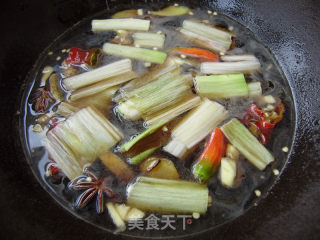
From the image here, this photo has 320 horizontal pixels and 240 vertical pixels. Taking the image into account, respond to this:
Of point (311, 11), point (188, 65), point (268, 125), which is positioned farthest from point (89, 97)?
point (311, 11)

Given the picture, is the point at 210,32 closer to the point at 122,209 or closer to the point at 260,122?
the point at 260,122

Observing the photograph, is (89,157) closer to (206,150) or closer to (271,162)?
(206,150)

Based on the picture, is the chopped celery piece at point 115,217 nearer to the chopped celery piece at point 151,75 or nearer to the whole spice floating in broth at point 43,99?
the chopped celery piece at point 151,75

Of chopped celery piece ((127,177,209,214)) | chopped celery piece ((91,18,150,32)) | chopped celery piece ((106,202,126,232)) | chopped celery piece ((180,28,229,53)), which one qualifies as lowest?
chopped celery piece ((106,202,126,232))

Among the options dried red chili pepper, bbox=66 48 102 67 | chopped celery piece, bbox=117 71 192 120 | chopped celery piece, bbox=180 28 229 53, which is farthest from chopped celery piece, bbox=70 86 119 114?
chopped celery piece, bbox=180 28 229 53

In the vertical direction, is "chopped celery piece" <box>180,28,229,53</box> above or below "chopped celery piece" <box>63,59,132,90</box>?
above

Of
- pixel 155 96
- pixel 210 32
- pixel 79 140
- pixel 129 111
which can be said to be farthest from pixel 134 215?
pixel 210 32

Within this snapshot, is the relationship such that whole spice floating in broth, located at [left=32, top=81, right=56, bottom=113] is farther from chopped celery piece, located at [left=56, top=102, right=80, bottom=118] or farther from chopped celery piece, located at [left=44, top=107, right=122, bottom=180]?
chopped celery piece, located at [left=44, top=107, right=122, bottom=180]

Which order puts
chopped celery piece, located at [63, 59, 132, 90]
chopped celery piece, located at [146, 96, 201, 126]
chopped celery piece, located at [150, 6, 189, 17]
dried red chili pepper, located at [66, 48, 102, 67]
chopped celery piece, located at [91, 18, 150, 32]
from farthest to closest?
chopped celery piece, located at [150, 6, 189, 17] → chopped celery piece, located at [91, 18, 150, 32] → dried red chili pepper, located at [66, 48, 102, 67] → chopped celery piece, located at [63, 59, 132, 90] → chopped celery piece, located at [146, 96, 201, 126]
